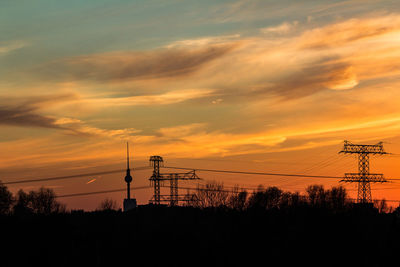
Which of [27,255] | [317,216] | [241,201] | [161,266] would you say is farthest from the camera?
[241,201]

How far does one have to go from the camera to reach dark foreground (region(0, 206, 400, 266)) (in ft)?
338

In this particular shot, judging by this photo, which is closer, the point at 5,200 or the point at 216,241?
the point at 216,241

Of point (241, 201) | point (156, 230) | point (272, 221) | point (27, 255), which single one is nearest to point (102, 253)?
point (27, 255)

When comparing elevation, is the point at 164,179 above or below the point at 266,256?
above

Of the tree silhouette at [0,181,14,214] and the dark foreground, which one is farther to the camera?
the tree silhouette at [0,181,14,214]

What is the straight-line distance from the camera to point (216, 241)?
11806 cm

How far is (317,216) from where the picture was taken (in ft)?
433

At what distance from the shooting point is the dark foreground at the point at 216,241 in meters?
103

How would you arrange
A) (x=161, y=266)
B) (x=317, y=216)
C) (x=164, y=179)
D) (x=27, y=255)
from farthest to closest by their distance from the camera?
(x=164, y=179)
(x=317, y=216)
(x=27, y=255)
(x=161, y=266)

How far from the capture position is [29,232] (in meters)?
134

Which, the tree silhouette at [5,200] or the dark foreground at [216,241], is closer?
the dark foreground at [216,241]

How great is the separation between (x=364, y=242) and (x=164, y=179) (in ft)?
181

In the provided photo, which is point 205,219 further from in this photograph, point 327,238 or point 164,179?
point 327,238

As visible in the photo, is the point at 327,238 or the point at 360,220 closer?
the point at 327,238
